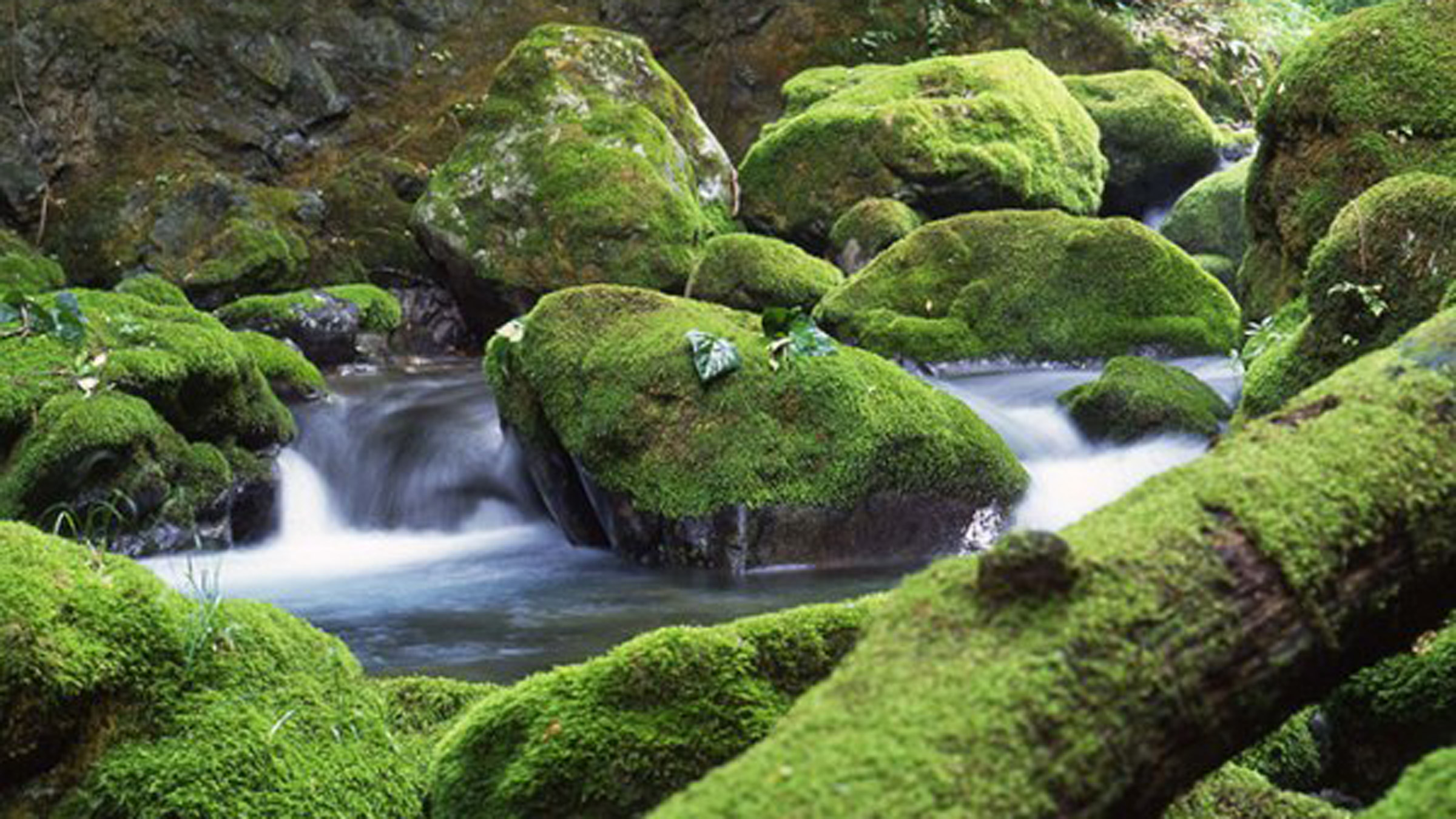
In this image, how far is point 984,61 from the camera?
1493 centimetres

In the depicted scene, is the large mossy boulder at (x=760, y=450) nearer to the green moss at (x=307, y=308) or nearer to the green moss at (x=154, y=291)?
the green moss at (x=154, y=291)

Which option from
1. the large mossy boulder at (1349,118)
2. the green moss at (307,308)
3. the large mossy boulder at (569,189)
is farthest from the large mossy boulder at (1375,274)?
the green moss at (307,308)

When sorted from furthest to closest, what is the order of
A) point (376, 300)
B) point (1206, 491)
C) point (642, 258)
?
point (376, 300), point (642, 258), point (1206, 491)

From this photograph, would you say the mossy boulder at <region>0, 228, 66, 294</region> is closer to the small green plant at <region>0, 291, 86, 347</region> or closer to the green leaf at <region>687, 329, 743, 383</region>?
the small green plant at <region>0, 291, 86, 347</region>

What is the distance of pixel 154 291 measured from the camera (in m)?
12.4

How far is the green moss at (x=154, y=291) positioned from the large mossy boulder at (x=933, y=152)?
607 cm

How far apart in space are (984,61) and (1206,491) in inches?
551

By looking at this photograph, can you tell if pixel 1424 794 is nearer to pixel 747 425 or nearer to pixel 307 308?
pixel 747 425

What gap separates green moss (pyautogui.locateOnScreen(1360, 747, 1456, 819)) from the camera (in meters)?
1.63

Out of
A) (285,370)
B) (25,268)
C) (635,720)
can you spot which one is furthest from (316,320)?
(635,720)

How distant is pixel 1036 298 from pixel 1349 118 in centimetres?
461

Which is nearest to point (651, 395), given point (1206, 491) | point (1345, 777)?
point (1345, 777)

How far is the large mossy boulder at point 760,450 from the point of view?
23.4ft

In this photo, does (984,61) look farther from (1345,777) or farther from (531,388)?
(1345,777)
